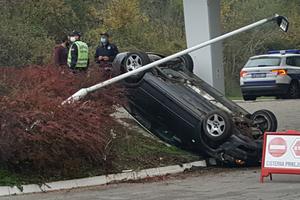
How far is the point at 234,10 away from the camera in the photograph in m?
49.8

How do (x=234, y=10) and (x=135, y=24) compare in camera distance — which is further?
(x=234, y=10)

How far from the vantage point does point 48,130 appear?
37.4 feet

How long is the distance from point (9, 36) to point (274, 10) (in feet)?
79.4

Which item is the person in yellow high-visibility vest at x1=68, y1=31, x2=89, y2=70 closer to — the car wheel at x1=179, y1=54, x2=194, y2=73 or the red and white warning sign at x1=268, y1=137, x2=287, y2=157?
the car wheel at x1=179, y1=54, x2=194, y2=73

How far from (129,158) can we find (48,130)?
2303 mm

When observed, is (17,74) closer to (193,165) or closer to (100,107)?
(100,107)

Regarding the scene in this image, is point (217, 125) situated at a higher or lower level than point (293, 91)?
lower

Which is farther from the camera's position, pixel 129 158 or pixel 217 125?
pixel 217 125

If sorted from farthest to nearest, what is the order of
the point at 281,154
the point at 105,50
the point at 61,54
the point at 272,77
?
the point at 272,77 < the point at 105,50 < the point at 61,54 < the point at 281,154

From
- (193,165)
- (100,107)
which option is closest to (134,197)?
(100,107)

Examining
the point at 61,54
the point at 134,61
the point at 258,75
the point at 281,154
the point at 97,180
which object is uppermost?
the point at 258,75

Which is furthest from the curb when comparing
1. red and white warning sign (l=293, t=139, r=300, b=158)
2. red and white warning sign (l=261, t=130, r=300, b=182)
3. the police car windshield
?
the police car windshield

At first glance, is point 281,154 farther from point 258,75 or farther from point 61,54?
point 258,75

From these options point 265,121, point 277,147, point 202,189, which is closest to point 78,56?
point 265,121
